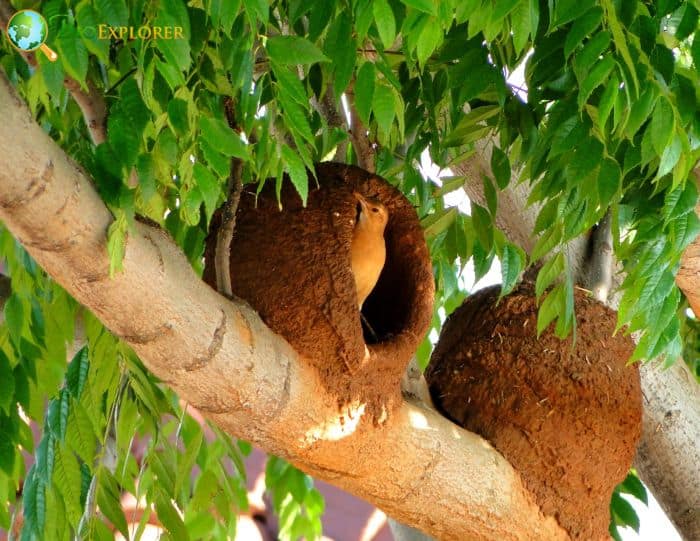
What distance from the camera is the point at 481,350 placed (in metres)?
2.55

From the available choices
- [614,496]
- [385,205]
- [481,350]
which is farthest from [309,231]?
[614,496]

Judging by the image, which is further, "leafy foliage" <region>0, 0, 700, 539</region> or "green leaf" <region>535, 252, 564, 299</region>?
"green leaf" <region>535, 252, 564, 299</region>

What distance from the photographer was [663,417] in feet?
9.56

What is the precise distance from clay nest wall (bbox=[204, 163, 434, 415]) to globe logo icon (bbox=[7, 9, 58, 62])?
583 mm

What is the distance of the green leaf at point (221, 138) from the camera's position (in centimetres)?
166

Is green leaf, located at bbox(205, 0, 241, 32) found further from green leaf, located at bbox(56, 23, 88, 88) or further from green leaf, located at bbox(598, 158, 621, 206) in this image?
green leaf, located at bbox(598, 158, 621, 206)

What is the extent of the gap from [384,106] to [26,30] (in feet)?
1.86

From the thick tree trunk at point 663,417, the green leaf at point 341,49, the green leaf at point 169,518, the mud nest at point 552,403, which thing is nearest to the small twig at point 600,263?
the thick tree trunk at point 663,417

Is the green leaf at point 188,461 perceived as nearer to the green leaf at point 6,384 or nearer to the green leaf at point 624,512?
the green leaf at point 6,384

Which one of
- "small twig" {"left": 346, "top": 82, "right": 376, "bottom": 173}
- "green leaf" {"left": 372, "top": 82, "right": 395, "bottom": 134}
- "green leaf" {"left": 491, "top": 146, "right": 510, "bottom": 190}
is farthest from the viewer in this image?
"small twig" {"left": 346, "top": 82, "right": 376, "bottom": 173}

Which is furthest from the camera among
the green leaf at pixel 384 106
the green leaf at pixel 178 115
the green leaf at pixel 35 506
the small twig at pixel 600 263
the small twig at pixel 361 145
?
the small twig at pixel 600 263

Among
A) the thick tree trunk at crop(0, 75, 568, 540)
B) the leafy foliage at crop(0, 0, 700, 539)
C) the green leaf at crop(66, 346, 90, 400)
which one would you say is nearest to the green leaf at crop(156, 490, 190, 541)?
the leafy foliage at crop(0, 0, 700, 539)

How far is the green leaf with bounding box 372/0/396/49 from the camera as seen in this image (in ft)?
5.44

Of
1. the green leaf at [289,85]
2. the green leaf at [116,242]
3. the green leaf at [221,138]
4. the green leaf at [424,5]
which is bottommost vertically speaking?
the green leaf at [116,242]
